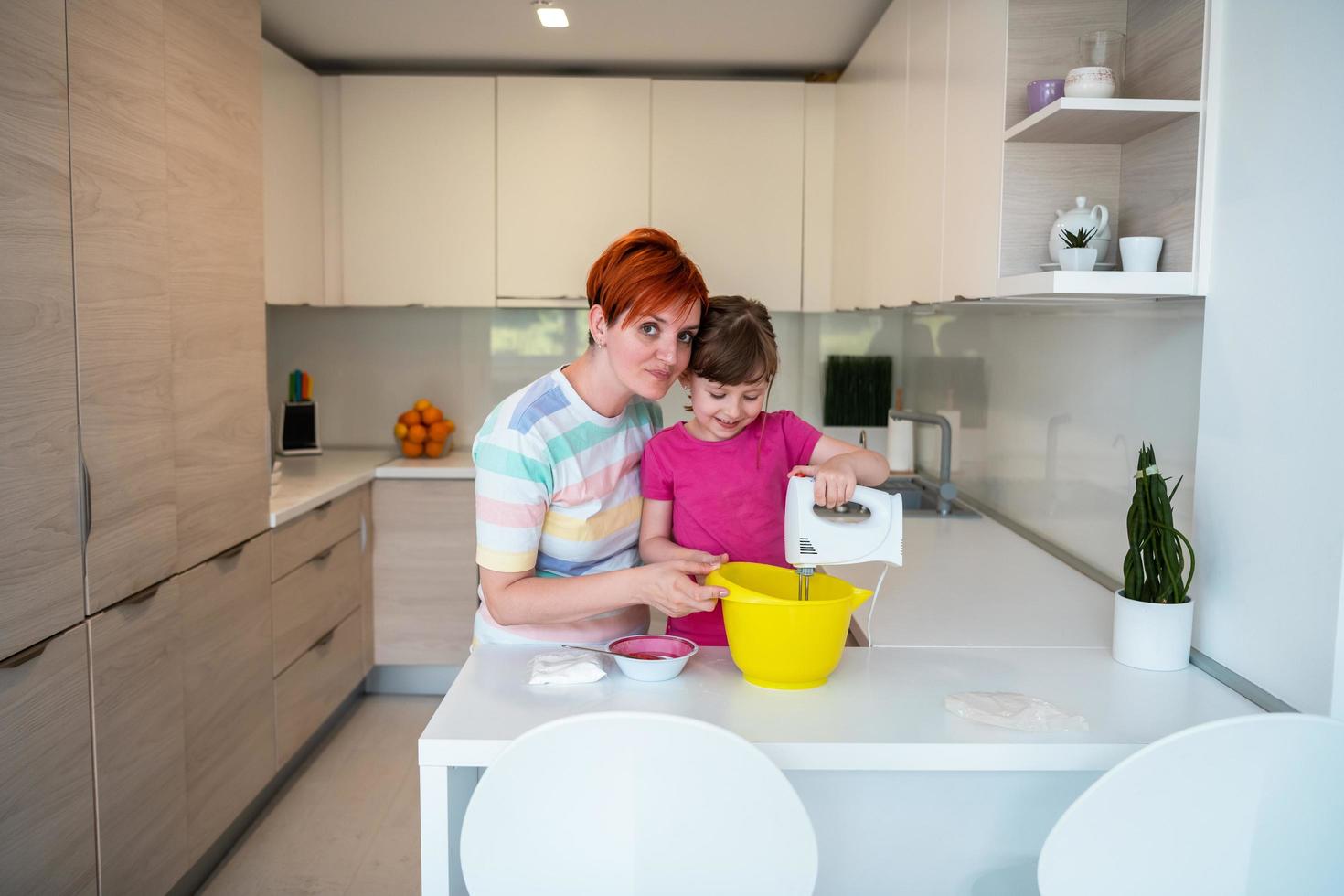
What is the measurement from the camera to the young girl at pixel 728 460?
171cm

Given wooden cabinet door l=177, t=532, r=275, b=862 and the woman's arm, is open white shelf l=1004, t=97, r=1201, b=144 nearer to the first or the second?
the woman's arm

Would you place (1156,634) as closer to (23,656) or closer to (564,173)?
(23,656)

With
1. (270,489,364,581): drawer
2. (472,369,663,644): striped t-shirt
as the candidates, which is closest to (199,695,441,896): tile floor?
(270,489,364,581): drawer

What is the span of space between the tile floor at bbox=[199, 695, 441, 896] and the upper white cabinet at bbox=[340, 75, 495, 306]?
158 centimetres

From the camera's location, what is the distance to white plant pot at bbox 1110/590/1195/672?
162 cm

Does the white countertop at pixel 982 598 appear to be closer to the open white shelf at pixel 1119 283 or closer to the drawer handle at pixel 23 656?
the open white shelf at pixel 1119 283

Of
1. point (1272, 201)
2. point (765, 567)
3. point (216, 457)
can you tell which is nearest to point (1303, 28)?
point (1272, 201)

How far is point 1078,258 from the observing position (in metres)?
1.71

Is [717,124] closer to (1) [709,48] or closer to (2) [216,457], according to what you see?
(1) [709,48]

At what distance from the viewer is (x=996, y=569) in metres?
2.34

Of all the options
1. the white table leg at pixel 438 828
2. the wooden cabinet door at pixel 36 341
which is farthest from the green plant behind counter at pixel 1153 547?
the wooden cabinet door at pixel 36 341

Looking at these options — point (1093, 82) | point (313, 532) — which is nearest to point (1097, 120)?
point (1093, 82)

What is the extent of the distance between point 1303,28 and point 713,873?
4.30 ft

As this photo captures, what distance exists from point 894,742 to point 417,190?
3.11 m
